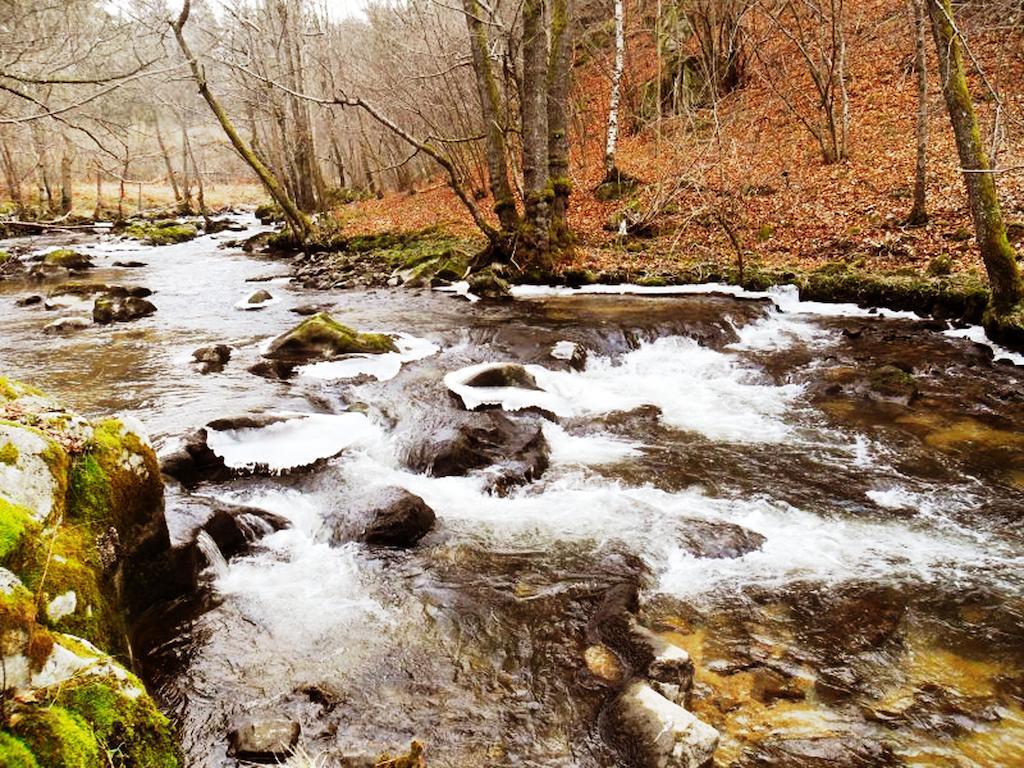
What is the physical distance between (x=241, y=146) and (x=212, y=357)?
8.80m

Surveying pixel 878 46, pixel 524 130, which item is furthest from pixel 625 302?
pixel 878 46

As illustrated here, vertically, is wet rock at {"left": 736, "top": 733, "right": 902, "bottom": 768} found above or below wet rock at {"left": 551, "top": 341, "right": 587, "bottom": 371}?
below

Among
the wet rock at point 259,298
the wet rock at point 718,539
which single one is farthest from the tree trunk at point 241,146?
the wet rock at point 718,539

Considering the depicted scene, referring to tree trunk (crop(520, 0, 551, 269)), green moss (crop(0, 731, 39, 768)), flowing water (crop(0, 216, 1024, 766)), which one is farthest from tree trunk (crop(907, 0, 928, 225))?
green moss (crop(0, 731, 39, 768))

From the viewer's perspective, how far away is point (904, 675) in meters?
4.05

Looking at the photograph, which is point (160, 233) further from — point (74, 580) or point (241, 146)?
point (74, 580)

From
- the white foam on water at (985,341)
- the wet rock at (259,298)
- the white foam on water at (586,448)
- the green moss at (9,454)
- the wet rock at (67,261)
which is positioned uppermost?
Result: the wet rock at (67,261)

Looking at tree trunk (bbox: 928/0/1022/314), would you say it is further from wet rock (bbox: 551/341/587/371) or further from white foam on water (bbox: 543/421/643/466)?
white foam on water (bbox: 543/421/643/466)

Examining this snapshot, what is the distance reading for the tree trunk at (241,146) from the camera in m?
12.6

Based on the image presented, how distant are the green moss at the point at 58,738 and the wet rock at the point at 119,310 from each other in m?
12.4

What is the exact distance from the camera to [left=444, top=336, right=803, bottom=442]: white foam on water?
8250 mm

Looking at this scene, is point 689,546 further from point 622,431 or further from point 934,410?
point 934,410

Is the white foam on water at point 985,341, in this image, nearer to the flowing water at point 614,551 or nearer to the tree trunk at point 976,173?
the flowing water at point 614,551

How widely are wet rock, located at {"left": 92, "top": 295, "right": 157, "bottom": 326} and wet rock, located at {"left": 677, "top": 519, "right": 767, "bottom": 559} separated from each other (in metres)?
12.0
